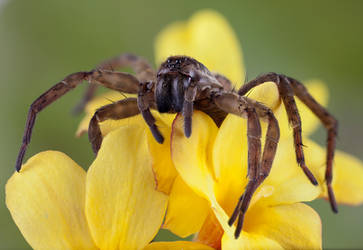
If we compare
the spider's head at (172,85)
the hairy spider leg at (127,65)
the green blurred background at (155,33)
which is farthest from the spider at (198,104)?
the green blurred background at (155,33)

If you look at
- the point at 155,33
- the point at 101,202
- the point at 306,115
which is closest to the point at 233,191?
the point at 101,202

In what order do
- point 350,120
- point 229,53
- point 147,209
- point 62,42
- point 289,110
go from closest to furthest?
point 147,209 → point 289,110 → point 229,53 → point 62,42 → point 350,120

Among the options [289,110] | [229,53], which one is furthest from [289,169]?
[229,53]

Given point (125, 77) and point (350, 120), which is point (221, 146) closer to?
point (125, 77)

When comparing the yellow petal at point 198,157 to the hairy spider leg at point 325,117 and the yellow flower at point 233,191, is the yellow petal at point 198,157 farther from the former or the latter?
the hairy spider leg at point 325,117

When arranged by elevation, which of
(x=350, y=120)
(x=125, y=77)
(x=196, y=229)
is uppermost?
(x=125, y=77)

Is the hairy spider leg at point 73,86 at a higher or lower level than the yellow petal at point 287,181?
higher

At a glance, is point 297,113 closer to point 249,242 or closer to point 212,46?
point 249,242
